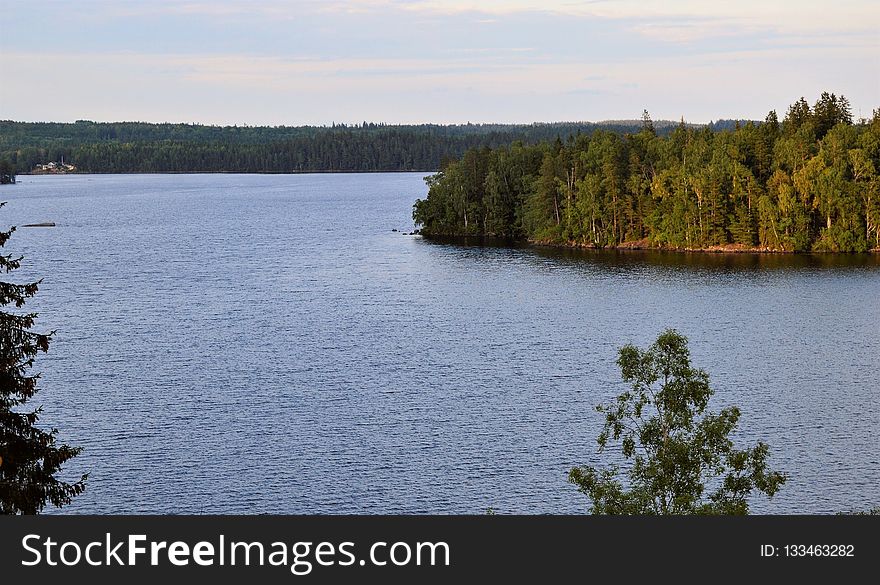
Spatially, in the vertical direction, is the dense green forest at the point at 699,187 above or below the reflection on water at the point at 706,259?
above

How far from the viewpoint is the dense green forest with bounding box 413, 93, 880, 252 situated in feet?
371

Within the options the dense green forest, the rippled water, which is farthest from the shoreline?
the rippled water

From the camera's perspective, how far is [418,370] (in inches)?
2467

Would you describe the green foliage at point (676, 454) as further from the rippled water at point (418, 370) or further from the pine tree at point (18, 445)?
the rippled water at point (418, 370)

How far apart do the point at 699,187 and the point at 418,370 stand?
62.5m

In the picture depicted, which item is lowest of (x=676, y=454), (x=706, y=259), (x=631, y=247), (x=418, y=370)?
(x=418, y=370)

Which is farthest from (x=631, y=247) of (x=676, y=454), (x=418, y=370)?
(x=676, y=454)

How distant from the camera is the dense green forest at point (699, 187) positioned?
11294 centimetres

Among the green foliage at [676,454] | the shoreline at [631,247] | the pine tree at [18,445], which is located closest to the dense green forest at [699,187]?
the shoreline at [631,247]

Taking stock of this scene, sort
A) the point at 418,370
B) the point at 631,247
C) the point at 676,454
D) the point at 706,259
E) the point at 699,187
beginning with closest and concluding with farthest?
the point at 676,454 < the point at 418,370 < the point at 706,259 < the point at 699,187 < the point at 631,247

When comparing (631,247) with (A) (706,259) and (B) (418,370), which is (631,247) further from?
(B) (418,370)

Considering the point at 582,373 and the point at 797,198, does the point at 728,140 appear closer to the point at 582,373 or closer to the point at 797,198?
the point at 797,198

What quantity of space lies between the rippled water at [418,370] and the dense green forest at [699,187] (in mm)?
5482

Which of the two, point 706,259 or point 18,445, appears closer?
point 18,445
